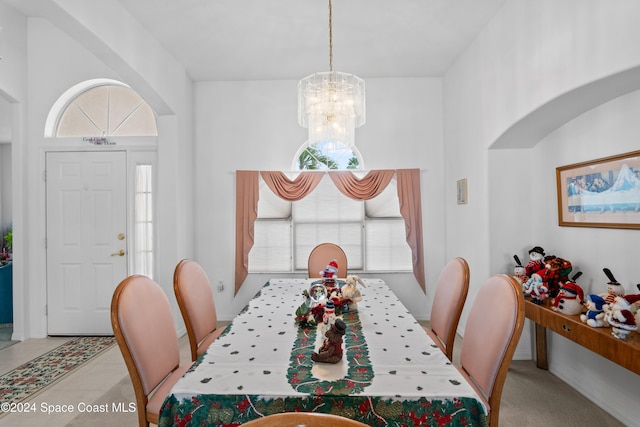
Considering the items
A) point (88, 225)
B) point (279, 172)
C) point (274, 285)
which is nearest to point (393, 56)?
point (279, 172)

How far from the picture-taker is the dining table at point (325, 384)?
110cm

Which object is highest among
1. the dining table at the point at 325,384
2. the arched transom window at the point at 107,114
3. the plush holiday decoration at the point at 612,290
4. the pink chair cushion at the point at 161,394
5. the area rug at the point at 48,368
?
the arched transom window at the point at 107,114

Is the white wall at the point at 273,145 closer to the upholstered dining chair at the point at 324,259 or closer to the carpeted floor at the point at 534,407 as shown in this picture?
the upholstered dining chair at the point at 324,259

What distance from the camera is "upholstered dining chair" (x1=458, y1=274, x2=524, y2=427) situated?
53.1 inches

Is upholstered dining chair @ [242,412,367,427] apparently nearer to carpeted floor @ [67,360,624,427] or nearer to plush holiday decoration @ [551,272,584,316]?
carpeted floor @ [67,360,624,427]

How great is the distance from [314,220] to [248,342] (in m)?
2.77

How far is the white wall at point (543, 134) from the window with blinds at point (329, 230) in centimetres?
76

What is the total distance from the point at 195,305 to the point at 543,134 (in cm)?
314

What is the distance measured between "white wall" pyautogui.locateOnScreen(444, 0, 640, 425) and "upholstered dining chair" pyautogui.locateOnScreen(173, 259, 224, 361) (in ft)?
8.27

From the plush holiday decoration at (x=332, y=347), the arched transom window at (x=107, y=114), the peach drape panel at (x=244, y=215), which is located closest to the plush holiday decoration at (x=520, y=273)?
the plush holiday decoration at (x=332, y=347)

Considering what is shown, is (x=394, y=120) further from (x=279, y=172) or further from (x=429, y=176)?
(x=279, y=172)

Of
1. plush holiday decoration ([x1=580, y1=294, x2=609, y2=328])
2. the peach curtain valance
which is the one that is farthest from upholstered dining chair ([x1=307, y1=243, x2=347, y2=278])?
plush holiday decoration ([x1=580, y1=294, x2=609, y2=328])

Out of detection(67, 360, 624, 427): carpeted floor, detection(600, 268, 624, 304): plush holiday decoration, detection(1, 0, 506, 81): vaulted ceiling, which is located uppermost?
detection(1, 0, 506, 81): vaulted ceiling

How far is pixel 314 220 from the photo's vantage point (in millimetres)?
4293
